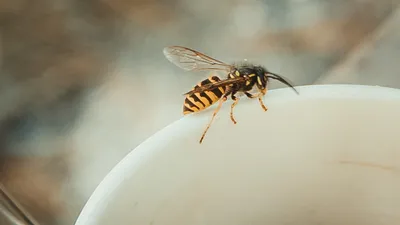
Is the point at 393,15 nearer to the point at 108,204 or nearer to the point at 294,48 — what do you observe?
the point at 294,48

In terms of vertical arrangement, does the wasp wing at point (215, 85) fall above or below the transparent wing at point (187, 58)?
below

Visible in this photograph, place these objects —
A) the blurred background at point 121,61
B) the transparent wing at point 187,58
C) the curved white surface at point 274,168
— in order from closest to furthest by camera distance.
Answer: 1. the curved white surface at point 274,168
2. the transparent wing at point 187,58
3. the blurred background at point 121,61

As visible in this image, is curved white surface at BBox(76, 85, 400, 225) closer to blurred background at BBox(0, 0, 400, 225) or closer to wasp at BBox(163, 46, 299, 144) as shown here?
wasp at BBox(163, 46, 299, 144)

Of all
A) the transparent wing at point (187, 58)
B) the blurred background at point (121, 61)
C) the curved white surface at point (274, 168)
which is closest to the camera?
the curved white surface at point (274, 168)

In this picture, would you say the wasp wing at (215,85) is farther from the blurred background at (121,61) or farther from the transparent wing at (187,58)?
the blurred background at (121,61)

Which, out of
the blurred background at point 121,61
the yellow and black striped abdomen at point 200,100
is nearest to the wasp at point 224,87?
the yellow and black striped abdomen at point 200,100

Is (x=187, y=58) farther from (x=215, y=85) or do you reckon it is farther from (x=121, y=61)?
(x=121, y=61)

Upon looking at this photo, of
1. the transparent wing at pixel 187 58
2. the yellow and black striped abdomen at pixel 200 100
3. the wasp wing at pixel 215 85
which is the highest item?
the transparent wing at pixel 187 58

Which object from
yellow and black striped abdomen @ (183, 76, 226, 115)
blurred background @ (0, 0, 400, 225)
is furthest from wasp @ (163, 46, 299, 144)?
blurred background @ (0, 0, 400, 225)
